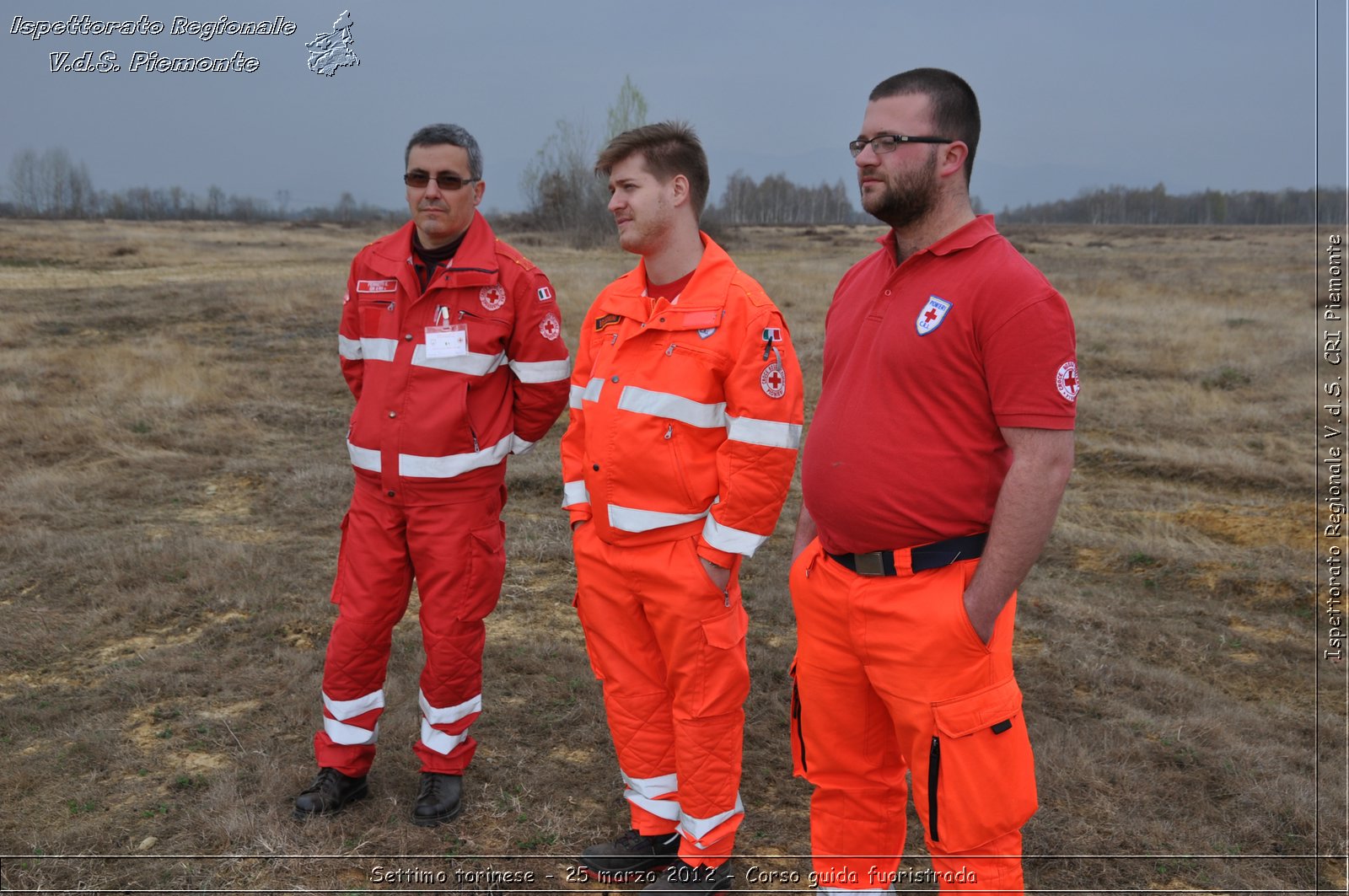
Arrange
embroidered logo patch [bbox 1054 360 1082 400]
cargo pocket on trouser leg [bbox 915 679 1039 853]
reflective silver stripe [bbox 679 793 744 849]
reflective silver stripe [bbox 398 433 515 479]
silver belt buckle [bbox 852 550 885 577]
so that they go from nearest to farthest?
embroidered logo patch [bbox 1054 360 1082 400]
cargo pocket on trouser leg [bbox 915 679 1039 853]
silver belt buckle [bbox 852 550 885 577]
reflective silver stripe [bbox 679 793 744 849]
reflective silver stripe [bbox 398 433 515 479]

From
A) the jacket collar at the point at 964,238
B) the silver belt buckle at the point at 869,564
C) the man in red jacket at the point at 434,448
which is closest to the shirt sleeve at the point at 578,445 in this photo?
the man in red jacket at the point at 434,448

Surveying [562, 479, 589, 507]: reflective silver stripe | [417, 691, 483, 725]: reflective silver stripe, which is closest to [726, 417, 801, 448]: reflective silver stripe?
[562, 479, 589, 507]: reflective silver stripe

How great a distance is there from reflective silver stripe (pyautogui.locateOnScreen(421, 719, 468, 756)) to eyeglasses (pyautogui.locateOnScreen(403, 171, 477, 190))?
2.05 m

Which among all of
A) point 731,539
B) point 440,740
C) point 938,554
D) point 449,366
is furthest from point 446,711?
point 938,554

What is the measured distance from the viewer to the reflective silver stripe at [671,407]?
9.64 feet

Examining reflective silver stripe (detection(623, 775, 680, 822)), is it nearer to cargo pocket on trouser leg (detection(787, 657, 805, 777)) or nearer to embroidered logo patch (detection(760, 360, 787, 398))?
cargo pocket on trouser leg (detection(787, 657, 805, 777))

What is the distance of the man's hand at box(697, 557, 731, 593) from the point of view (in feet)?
9.64

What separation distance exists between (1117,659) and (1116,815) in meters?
1.71

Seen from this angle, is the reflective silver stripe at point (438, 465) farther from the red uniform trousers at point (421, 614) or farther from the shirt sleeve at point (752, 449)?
the shirt sleeve at point (752, 449)

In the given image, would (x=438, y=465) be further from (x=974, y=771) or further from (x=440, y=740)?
(x=974, y=771)

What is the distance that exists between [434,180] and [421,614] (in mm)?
1608

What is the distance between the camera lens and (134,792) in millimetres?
3729

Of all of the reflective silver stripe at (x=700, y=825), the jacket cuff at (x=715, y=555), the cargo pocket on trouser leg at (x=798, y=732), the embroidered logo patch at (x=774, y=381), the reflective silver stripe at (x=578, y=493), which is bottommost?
the reflective silver stripe at (x=700, y=825)

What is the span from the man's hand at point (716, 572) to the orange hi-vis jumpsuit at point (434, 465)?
3.22 feet
